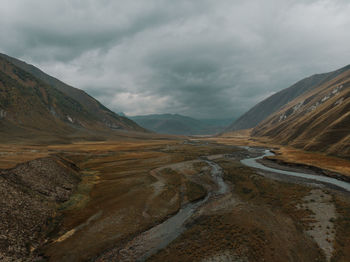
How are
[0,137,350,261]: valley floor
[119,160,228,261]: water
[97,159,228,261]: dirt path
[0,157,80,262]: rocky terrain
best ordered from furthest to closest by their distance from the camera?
[119,160,228,261]: water, [97,159,228,261]: dirt path, [0,137,350,261]: valley floor, [0,157,80,262]: rocky terrain

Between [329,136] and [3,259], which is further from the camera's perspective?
[329,136]

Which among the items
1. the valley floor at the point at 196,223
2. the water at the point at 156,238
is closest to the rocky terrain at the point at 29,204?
the valley floor at the point at 196,223

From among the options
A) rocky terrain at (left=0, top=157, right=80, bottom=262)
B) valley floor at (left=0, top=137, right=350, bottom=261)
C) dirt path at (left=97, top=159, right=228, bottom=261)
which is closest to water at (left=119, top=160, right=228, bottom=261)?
dirt path at (left=97, top=159, right=228, bottom=261)

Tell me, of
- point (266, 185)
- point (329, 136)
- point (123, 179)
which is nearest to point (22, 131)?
point (123, 179)

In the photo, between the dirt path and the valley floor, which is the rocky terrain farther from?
the dirt path

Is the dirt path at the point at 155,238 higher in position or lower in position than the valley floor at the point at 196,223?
lower

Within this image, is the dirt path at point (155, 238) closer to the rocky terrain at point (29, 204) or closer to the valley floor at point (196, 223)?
the valley floor at point (196, 223)

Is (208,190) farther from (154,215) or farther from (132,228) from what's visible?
(132,228)

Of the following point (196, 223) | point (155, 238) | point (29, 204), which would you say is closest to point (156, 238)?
point (155, 238)
